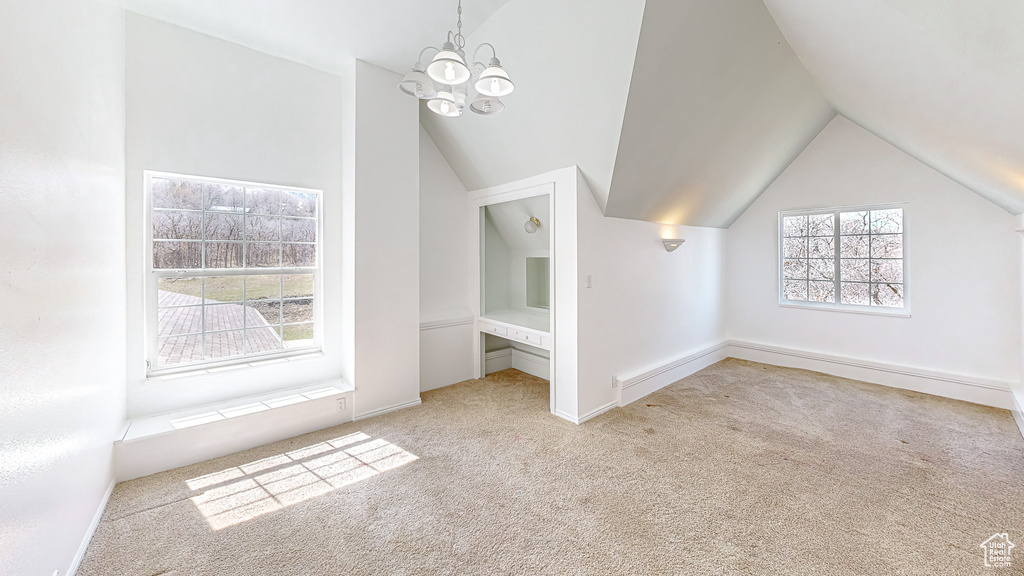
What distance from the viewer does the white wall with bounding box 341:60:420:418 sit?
3.14 metres

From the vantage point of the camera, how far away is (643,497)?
7.02 feet

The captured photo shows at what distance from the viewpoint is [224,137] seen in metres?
2.82

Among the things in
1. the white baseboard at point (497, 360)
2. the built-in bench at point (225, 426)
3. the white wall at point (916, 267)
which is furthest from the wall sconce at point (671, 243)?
the built-in bench at point (225, 426)

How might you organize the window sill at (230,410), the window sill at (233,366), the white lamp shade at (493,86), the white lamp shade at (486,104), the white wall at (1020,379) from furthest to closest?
the white wall at (1020,379) < the window sill at (233,366) < the window sill at (230,410) < the white lamp shade at (486,104) < the white lamp shade at (493,86)

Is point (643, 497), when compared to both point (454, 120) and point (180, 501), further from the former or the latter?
point (454, 120)

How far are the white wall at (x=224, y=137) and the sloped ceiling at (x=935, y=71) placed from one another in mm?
3523

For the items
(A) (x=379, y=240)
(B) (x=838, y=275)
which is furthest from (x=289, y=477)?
(B) (x=838, y=275)

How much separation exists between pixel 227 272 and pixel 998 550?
489cm

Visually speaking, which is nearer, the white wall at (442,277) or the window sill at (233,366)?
the window sill at (233,366)

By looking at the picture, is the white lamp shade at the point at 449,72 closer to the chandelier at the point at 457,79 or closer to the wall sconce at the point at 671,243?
the chandelier at the point at 457,79

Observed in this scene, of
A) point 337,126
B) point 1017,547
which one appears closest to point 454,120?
point 337,126

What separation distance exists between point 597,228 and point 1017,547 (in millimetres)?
2848

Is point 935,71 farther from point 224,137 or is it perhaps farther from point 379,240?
point 224,137

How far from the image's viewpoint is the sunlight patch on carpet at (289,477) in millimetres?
2064
